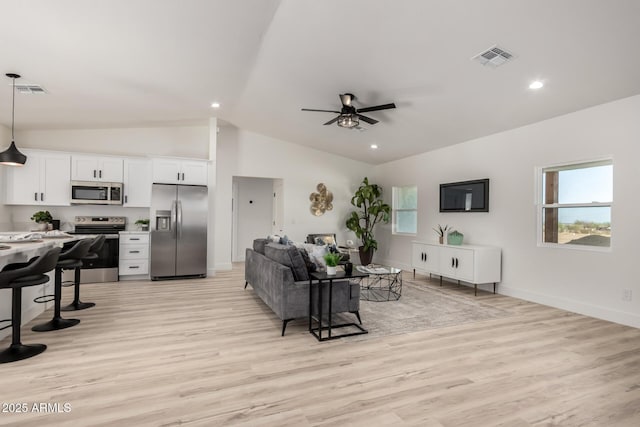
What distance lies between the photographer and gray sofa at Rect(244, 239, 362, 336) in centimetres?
348

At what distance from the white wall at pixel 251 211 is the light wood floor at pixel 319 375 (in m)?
4.98

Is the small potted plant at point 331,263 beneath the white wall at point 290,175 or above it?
beneath

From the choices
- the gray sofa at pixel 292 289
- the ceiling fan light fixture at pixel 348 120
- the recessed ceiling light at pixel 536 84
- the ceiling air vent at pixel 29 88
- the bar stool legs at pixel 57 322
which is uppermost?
the ceiling air vent at pixel 29 88

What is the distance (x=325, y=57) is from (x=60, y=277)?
4004mm

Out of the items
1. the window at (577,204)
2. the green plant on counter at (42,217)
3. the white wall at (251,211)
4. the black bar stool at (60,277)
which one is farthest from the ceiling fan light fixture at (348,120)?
the green plant on counter at (42,217)

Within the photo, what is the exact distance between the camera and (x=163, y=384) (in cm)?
242

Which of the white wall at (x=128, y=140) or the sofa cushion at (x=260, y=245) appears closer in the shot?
the sofa cushion at (x=260, y=245)

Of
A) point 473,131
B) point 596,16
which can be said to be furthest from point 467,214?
point 596,16

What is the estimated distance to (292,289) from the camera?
137 inches

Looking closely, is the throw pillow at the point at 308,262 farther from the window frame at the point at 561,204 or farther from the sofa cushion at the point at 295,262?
the window frame at the point at 561,204

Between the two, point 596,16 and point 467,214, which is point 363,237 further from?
point 596,16

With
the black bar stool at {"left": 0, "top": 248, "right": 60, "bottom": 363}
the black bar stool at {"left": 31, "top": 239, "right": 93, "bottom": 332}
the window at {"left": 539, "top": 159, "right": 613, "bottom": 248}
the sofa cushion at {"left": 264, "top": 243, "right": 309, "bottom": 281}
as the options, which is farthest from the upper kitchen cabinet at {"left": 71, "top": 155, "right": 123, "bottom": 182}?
the window at {"left": 539, "top": 159, "right": 613, "bottom": 248}

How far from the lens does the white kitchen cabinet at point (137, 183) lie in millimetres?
6324

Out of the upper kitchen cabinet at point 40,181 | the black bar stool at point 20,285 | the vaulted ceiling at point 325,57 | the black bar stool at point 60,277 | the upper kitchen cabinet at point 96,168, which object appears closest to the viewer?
the black bar stool at point 20,285
